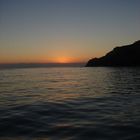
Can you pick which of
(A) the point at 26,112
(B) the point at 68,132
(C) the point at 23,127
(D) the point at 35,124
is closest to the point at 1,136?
(C) the point at 23,127

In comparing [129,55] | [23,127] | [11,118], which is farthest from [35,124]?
[129,55]

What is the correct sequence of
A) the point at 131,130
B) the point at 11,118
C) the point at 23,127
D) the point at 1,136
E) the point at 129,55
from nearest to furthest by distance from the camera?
the point at 1,136 → the point at 131,130 → the point at 23,127 → the point at 11,118 → the point at 129,55

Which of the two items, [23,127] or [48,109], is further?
[48,109]

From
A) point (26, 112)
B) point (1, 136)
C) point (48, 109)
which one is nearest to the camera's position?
point (1, 136)

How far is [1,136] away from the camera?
29.6 feet

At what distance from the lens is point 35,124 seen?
10.9m

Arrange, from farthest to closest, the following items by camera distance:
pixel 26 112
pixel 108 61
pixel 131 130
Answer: pixel 108 61, pixel 26 112, pixel 131 130

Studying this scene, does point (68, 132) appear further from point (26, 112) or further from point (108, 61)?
point (108, 61)

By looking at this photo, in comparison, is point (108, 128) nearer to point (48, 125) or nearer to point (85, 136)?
point (85, 136)

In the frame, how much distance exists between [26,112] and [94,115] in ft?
15.3

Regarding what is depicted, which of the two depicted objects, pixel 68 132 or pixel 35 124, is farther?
pixel 35 124

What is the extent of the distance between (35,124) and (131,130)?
4977 mm

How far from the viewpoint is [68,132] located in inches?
369

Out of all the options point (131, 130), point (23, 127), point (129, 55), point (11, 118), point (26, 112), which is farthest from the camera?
point (129, 55)
